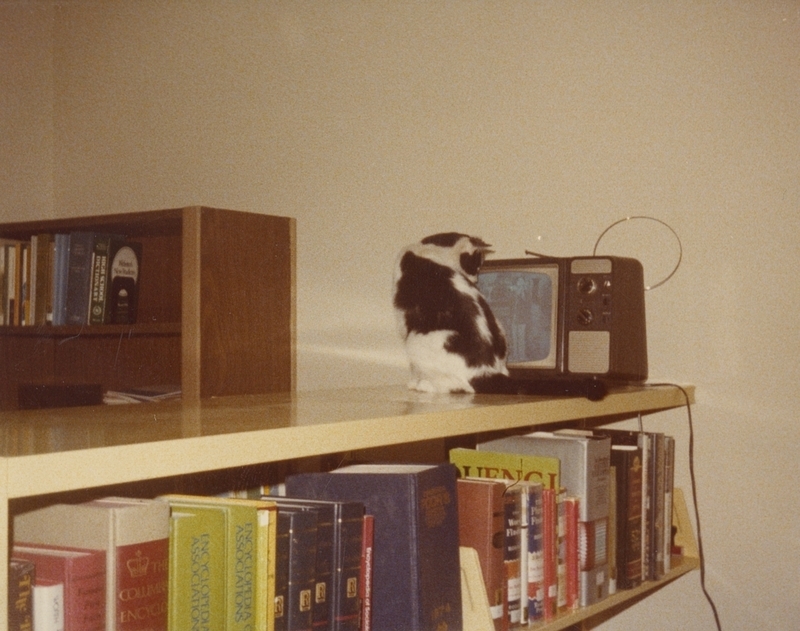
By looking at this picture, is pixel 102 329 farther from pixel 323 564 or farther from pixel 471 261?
pixel 323 564

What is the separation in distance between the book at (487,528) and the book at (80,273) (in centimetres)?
144

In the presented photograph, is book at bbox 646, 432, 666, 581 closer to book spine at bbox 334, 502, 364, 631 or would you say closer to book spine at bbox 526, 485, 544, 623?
book spine at bbox 526, 485, 544, 623

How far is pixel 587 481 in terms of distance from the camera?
1389 millimetres

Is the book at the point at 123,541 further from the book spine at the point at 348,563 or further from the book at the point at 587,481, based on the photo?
the book at the point at 587,481

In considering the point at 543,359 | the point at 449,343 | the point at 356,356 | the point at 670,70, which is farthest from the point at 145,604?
the point at 670,70

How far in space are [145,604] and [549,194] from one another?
4.47ft

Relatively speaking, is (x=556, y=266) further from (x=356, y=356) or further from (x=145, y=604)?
(x=145, y=604)

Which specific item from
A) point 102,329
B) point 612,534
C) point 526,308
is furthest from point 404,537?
point 102,329

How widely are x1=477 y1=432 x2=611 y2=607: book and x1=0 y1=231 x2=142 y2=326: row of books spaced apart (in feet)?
4.31

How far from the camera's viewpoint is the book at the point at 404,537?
1.03m

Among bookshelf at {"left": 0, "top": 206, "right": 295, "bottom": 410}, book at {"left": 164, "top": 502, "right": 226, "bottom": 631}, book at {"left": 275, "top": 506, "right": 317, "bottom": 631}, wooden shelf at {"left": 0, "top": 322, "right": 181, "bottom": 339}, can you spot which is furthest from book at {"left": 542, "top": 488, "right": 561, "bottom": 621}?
wooden shelf at {"left": 0, "top": 322, "right": 181, "bottom": 339}

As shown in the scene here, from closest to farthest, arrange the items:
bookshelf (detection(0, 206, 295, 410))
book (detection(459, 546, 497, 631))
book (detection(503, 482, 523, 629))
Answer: book (detection(459, 546, 497, 631)), book (detection(503, 482, 523, 629)), bookshelf (detection(0, 206, 295, 410))

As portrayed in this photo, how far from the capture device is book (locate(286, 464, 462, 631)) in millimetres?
1029

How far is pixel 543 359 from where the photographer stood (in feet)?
5.17
